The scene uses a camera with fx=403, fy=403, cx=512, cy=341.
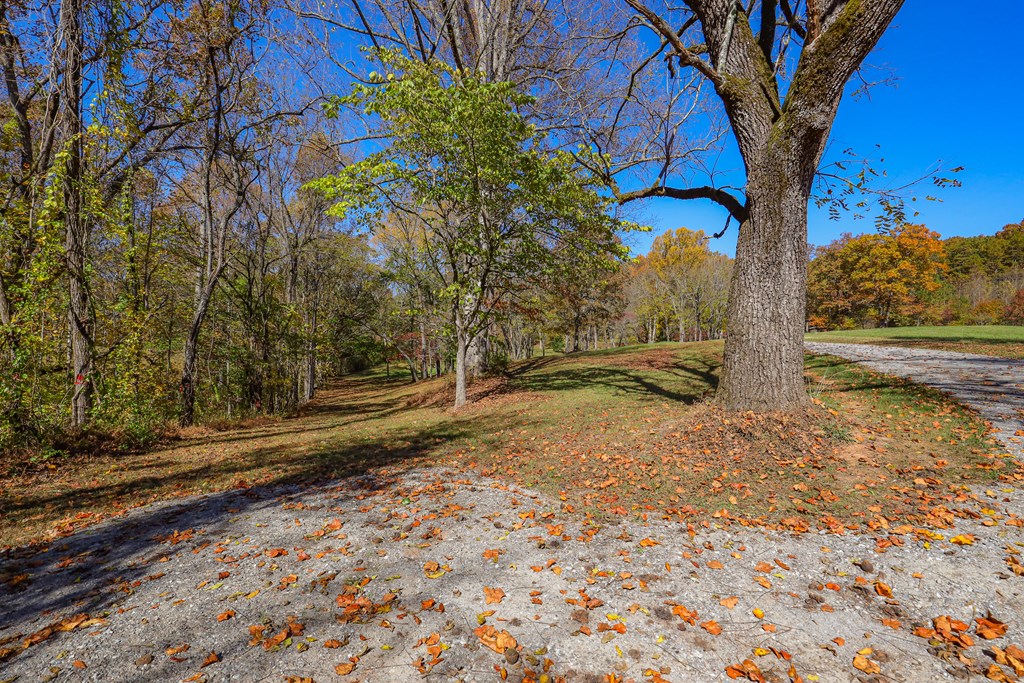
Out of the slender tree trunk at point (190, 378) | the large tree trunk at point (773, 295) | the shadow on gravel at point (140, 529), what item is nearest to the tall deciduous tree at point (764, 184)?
the large tree trunk at point (773, 295)

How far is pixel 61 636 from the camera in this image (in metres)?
2.68

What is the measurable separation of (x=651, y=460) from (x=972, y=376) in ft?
26.8

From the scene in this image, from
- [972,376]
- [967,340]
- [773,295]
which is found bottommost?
[972,376]

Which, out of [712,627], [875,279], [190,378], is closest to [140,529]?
[712,627]

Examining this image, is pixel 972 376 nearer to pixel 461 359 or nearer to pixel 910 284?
pixel 461 359

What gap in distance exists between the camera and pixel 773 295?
5.80m

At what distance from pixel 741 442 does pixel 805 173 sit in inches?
151

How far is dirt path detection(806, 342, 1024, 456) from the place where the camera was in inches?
221

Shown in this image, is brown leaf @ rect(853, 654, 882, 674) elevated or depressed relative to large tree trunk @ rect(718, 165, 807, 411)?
depressed

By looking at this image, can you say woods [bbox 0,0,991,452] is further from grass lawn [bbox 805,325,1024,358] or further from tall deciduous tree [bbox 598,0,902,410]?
grass lawn [bbox 805,325,1024,358]

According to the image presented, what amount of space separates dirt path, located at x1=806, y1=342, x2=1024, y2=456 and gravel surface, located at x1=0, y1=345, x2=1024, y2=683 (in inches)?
102

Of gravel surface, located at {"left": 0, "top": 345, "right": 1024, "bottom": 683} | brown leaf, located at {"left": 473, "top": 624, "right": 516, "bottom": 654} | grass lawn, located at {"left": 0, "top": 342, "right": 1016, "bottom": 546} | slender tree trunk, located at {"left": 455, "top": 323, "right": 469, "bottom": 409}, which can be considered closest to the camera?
gravel surface, located at {"left": 0, "top": 345, "right": 1024, "bottom": 683}

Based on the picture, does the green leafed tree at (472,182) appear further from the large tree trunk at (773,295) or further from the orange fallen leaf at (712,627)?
the orange fallen leaf at (712,627)

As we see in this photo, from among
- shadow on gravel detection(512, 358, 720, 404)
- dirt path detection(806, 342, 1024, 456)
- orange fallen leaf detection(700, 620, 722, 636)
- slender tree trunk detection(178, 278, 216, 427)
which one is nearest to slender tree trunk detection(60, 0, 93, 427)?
slender tree trunk detection(178, 278, 216, 427)
